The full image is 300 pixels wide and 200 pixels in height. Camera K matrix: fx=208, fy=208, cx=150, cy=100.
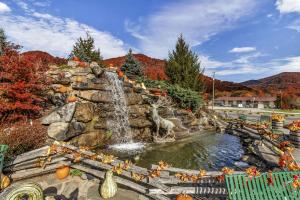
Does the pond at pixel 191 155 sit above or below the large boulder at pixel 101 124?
below

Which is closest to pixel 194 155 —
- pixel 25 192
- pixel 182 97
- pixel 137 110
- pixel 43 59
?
pixel 137 110

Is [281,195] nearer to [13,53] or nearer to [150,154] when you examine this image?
[150,154]

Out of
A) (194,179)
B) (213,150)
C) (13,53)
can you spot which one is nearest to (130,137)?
(213,150)

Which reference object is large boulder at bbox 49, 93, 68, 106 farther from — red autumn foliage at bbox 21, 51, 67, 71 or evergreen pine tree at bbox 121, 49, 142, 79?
evergreen pine tree at bbox 121, 49, 142, 79

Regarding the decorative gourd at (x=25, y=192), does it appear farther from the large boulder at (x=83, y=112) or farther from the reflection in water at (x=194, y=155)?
the large boulder at (x=83, y=112)

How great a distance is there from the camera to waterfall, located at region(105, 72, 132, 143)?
1465 centimetres

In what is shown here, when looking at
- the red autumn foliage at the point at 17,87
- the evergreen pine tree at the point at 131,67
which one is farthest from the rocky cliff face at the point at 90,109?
the evergreen pine tree at the point at 131,67

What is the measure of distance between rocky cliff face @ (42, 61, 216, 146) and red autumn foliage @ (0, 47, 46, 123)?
1237 millimetres

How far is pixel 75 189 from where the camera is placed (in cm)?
604

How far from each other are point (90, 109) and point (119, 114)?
2.27m

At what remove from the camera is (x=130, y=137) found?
1523cm

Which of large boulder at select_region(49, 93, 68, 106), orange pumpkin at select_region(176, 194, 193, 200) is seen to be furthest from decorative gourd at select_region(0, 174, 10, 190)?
large boulder at select_region(49, 93, 68, 106)

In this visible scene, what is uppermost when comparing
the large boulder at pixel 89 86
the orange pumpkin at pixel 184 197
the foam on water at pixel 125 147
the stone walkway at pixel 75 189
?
the large boulder at pixel 89 86

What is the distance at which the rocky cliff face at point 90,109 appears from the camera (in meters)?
12.1
